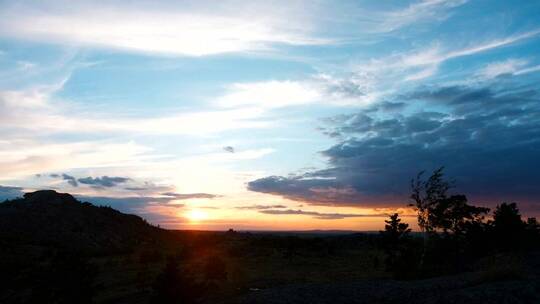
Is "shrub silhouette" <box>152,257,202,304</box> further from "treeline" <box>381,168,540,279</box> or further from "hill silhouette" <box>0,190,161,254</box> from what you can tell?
"hill silhouette" <box>0,190,161,254</box>

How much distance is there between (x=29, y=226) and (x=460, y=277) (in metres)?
64.5

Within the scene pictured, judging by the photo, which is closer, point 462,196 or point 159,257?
point 462,196

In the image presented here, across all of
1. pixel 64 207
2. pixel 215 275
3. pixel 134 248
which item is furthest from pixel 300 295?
pixel 64 207

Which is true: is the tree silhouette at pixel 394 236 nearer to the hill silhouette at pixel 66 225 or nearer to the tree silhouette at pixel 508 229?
the tree silhouette at pixel 508 229

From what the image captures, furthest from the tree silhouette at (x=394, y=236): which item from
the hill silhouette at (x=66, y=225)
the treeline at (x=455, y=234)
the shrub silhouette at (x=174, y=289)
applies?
the hill silhouette at (x=66, y=225)

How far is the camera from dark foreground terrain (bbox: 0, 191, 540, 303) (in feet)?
61.7

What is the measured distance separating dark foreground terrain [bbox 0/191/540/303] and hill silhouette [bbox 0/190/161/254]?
0.51 feet

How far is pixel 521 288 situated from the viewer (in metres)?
17.2

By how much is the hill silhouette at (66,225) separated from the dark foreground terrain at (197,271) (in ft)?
0.51

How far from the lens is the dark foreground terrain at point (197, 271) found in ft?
61.7

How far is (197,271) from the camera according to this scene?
128 feet

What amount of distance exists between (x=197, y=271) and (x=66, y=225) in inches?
1622

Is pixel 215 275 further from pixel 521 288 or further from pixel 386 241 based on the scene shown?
pixel 521 288

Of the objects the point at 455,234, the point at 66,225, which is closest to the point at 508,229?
the point at 455,234
